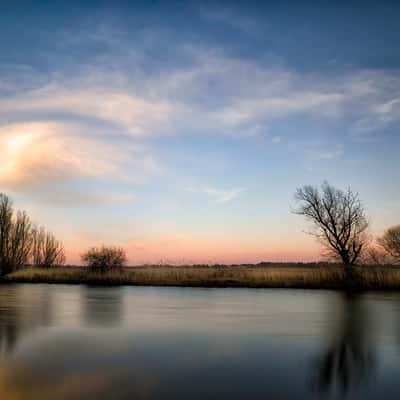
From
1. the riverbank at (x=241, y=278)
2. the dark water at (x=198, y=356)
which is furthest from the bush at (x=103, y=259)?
the dark water at (x=198, y=356)

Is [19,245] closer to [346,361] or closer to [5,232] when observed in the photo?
[5,232]

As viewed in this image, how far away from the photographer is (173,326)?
1027cm

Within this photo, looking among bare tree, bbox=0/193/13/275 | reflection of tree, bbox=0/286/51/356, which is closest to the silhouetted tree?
bare tree, bbox=0/193/13/275

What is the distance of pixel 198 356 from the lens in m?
6.77

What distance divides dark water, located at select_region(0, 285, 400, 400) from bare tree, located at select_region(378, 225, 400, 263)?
33054 mm

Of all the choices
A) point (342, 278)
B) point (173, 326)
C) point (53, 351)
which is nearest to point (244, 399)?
point (53, 351)

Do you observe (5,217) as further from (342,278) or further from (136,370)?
(136,370)

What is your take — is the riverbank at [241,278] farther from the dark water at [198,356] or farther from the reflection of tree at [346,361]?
the reflection of tree at [346,361]

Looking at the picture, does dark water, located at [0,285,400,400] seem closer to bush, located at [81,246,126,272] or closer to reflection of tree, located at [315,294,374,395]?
reflection of tree, located at [315,294,374,395]

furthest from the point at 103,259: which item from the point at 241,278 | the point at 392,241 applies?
the point at 392,241

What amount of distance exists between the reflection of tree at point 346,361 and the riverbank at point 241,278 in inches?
539

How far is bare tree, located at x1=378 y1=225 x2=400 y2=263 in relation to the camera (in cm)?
4172

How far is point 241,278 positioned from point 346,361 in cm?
2084

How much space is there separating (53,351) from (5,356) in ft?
2.72
